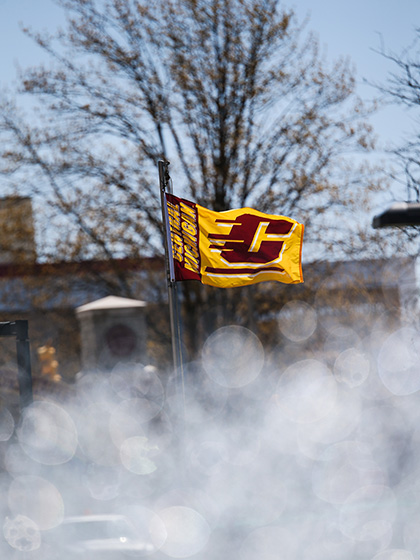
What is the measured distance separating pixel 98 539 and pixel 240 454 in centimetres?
573

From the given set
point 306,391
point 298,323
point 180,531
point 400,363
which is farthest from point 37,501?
point 400,363

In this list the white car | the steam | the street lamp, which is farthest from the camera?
the steam

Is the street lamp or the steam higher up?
the street lamp

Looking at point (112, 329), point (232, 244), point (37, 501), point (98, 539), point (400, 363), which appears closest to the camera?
point (98, 539)

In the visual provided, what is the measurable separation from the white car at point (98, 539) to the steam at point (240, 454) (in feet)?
0.35

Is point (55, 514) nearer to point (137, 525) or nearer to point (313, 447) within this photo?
point (137, 525)

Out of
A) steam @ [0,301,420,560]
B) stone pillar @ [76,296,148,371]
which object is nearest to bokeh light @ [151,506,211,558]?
steam @ [0,301,420,560]

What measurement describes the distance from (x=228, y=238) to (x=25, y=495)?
3.70m

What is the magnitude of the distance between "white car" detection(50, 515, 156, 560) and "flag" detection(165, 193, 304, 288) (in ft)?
8.72

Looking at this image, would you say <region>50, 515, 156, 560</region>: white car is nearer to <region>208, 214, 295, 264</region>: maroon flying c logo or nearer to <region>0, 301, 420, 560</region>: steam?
<region>0, 301, 420, 560</region>: steam

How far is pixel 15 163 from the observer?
14812 millimetres

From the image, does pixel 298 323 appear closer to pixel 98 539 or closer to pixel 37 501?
pixel 37 501

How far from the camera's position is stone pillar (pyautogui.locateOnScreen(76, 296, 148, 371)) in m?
12.7

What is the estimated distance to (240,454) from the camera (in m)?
11.3
